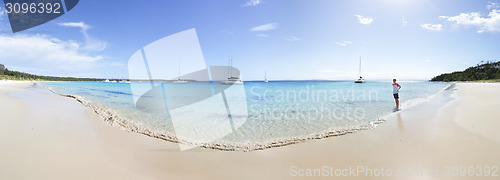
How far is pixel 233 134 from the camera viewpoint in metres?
6.32

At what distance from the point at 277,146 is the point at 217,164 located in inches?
71.2

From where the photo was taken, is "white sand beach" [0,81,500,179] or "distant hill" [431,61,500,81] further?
"distant hill" [431,61,500,81]

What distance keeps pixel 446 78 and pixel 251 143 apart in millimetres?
163497

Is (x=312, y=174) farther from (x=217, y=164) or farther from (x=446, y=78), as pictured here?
(x=446, y=78)

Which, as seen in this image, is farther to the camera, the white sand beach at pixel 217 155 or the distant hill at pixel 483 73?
the distant hill at pixel 483 73

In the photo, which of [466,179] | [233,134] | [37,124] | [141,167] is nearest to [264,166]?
[141,167]

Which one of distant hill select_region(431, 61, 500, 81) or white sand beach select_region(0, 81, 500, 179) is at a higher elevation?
distant hill select_region(431, 61, 500, 81)

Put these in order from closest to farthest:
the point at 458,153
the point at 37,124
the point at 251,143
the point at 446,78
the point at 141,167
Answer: the point at 141,167
the point at 458,153
the point at 251,143
the point at 37,124
the point at 446,78

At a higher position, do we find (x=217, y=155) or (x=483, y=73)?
(x=483, y=73)

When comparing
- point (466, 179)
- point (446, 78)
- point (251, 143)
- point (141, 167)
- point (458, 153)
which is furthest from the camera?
point (446, 78)

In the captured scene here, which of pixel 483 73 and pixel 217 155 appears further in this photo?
pixel 483 73

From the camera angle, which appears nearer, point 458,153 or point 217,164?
point 217,164

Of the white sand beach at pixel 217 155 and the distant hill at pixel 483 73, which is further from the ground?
the distant hill at pixel 483 73

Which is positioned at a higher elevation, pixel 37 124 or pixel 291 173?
pixel 37 124
